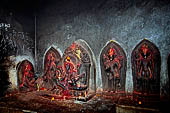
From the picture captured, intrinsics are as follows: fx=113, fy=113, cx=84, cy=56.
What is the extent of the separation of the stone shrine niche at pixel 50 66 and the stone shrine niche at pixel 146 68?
410 cm

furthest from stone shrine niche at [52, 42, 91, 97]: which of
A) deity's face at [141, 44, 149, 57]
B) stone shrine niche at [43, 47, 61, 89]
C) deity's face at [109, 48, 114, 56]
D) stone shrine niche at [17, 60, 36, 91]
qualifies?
deity's face at [141, 44, 149, 57]

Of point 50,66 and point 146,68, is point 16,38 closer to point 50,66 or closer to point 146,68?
point 50,66

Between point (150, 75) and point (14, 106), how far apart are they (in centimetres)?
529

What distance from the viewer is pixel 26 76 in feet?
20.7

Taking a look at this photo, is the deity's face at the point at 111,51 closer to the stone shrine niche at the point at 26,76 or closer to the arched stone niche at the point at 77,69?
the arched stone niche at the point at 77,69

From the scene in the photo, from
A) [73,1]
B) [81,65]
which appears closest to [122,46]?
[81,65]

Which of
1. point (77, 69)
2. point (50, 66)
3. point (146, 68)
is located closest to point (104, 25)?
point (77, 69)

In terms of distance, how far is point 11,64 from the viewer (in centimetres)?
569

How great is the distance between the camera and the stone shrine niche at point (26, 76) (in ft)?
19.8

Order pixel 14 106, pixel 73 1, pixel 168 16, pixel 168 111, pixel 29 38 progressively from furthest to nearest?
pixel 29 38 < pixel 73 1 < pixel 168 16 < pixel 14 106 < pixel 168 111

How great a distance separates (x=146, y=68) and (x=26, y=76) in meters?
6.06

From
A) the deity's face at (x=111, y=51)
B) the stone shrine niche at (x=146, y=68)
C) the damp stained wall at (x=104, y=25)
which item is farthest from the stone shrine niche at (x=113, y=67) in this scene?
the stone shrine niche at (x=146, y=68)

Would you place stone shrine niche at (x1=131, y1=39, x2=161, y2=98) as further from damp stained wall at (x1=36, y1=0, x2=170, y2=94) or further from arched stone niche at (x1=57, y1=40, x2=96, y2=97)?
arched stone niche at (x1=57, y1=40, x2=96, y2=97)

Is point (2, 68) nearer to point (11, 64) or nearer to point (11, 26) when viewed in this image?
point (11, 64)
